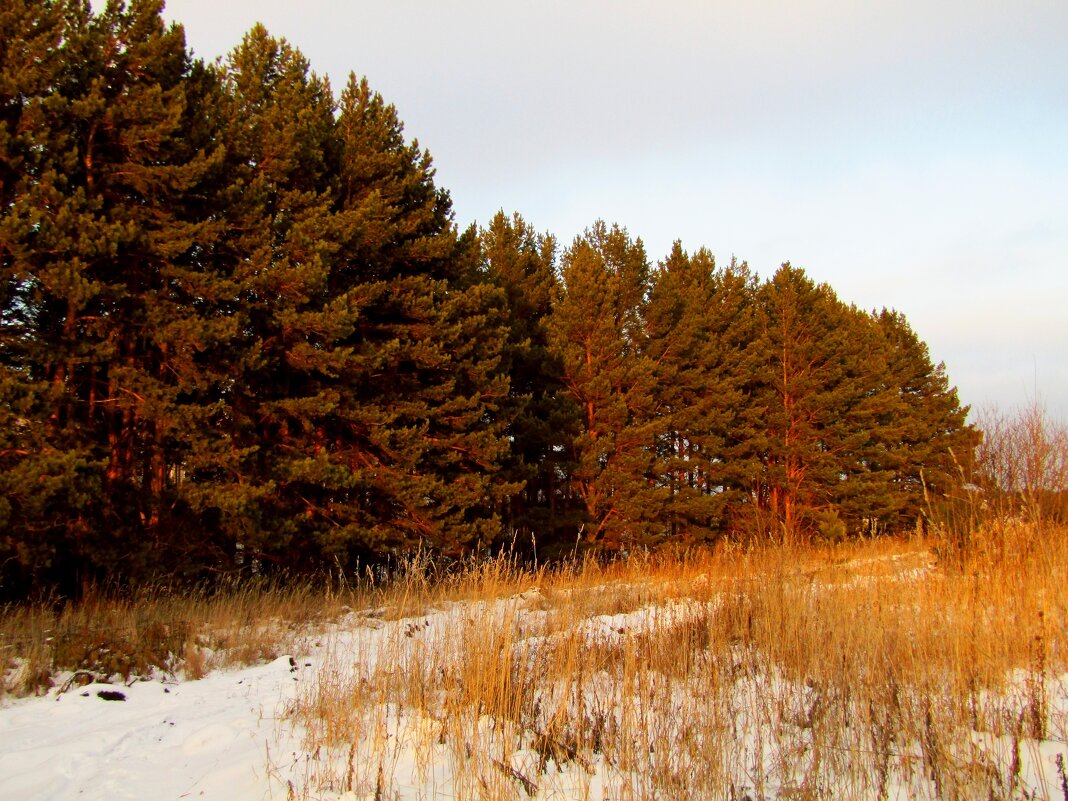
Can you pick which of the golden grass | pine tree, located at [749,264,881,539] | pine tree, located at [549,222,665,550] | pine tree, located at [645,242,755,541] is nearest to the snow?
the golden grass

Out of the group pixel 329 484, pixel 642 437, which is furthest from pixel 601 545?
pixel 329 484

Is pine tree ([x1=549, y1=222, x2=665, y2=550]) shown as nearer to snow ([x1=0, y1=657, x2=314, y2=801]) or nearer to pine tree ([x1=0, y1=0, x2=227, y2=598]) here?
pine tree ([x1=0, y1=0, x2=227, y2=598])

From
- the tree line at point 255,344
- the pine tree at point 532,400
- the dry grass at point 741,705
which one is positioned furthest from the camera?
the pine tree at point 532,400

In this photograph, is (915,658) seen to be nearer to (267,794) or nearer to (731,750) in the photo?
(731,750)

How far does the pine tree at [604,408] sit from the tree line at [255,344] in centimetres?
9

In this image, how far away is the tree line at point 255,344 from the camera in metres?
9.20

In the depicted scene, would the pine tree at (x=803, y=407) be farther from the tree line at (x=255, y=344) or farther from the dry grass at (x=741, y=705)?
the dry grass at (x=741, y=705)

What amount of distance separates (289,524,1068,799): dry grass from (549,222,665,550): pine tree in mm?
14271

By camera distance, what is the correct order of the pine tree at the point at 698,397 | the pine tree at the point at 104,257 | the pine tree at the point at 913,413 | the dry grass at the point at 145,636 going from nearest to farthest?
the dry grass at the point at 145,636 < the pine tree at the point at 104,257 < the pine tree at the point at 698,397 < the pine tree at the point at 913,413

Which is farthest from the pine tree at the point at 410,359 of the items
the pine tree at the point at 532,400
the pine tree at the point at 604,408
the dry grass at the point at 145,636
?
the pine tree at the point at 604,408

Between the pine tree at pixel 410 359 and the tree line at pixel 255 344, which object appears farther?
the pine tree at pixel 410 359

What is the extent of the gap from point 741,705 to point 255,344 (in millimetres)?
9439

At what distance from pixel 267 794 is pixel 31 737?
208 centimetres

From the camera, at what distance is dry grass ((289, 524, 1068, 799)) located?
2.88m
